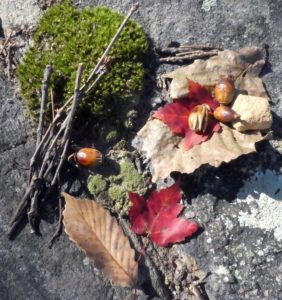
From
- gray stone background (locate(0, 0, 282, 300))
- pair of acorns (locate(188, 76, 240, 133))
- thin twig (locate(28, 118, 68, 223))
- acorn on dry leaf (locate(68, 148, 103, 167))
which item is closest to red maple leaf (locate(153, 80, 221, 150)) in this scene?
pair of acorns (locate(188, 76, 240, 133))

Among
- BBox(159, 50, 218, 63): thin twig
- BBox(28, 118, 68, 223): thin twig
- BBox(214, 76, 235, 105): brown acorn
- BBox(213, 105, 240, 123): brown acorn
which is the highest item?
BBox(159, 50, 218, 63): thin twig

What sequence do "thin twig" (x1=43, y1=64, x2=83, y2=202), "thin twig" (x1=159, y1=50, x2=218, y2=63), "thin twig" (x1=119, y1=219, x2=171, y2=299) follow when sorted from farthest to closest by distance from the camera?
"thin twig" (x1=159, y1=50, x2=218, y2=63)
"thin twig" (x1=119, y1=219, x2=171, y2=299)
"thin twig" (x1=43, y1=64, x2=83, y2=202)

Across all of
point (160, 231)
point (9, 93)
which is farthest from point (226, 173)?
point (9, 93)

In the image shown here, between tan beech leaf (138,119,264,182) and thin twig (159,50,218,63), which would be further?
thin twig (159,50,218,63)

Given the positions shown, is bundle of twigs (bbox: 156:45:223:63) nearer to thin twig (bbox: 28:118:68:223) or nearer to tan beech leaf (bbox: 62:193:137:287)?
thin twig (bbox: 28:118:68:223)

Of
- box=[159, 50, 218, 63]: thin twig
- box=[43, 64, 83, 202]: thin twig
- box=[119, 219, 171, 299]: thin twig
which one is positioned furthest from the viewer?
box=[159, 50, 218, 63]: thin twig

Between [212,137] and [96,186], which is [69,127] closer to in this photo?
[96,186]

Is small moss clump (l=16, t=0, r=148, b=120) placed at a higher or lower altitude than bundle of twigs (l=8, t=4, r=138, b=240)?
higher
